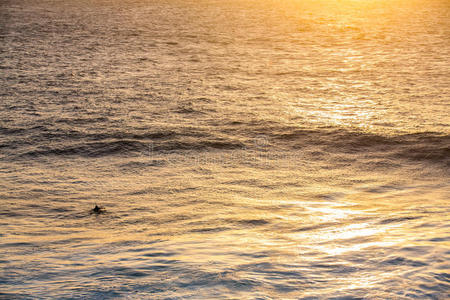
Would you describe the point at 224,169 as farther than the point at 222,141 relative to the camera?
No

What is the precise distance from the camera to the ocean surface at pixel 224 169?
271cm

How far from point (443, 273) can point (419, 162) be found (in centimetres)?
301

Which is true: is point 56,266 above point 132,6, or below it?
below

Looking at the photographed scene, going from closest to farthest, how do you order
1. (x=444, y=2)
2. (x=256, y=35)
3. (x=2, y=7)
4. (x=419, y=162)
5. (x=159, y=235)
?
(x=159, y=235) < (x=419, y=162) < (x=256, y=35) < (x=2, y=7) < (x=444, y=2)

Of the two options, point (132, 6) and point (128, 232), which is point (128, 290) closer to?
point (128, 232)

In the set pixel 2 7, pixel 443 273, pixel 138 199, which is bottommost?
pixel 138 199

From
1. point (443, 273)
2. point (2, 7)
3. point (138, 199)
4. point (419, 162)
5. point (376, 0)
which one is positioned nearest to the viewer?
point (443, 273)

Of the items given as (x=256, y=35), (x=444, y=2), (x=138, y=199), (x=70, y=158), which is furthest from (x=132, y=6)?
(x=138, y=199)

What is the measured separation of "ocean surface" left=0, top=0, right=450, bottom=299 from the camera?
8.89ft

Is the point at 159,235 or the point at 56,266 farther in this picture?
the point at 159,235

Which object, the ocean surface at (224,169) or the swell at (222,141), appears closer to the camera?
the ocean surface at (224,169)

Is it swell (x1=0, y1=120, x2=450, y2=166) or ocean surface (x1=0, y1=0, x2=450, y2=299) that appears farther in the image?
swell (x1=0, y1=120, x2=450, y2=166)

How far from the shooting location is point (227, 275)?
2.65 m

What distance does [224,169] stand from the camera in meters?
5.18
